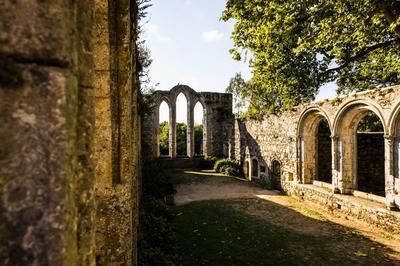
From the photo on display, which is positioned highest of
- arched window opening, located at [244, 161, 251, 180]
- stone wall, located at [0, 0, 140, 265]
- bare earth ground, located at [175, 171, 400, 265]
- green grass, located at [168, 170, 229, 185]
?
stone wall, located at [0, 0, 140, 265]

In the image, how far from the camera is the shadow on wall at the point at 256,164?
15.3m

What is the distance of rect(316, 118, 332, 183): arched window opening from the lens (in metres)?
13.2

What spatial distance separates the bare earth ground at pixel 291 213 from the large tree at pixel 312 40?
4184 mm

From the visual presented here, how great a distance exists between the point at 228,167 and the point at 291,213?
9938mm

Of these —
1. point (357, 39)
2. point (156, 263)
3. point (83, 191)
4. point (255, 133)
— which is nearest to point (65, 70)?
point (83, 191)

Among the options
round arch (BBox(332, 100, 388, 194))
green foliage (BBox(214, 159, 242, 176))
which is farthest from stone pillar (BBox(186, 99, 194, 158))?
round arch (BBox(332, 100, 388, 194))

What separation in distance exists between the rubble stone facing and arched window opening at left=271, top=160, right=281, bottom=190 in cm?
15

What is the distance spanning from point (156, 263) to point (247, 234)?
373cm

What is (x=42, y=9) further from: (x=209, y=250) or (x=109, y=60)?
(x=209, y=250)

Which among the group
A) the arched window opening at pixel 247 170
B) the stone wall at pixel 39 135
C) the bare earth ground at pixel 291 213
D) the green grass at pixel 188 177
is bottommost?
the bare earth ground at pixel 291 213

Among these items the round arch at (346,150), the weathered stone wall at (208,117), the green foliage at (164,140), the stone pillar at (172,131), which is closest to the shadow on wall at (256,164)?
the weathered stone wall at (208,117)

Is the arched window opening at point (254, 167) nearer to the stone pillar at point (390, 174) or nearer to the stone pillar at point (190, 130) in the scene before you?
the stone pillar at point (190, 130)

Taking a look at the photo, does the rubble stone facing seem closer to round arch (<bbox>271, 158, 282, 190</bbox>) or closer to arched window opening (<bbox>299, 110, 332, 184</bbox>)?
arched window opening (<bbox>299, 110, 332, 184</bbox>)

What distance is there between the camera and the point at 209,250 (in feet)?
22.3
